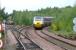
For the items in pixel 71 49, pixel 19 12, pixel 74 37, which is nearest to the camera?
pixel 71 49

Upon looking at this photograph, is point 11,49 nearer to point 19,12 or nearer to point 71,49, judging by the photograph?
point 71,49

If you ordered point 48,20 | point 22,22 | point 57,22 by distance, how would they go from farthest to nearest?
point 22,22, point 48,20, point 57,22

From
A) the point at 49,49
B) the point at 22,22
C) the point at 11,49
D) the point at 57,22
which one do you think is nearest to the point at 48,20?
the point at 57,22

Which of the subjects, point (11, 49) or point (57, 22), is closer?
point (11, 49)

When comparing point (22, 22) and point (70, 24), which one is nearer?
point (70, 24)

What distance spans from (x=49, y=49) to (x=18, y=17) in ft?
179

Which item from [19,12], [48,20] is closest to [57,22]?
[48,20]

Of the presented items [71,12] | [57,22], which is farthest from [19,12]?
[71,12]

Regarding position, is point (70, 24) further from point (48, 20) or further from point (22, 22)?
point (22, 22)

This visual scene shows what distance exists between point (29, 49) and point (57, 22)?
2559 cm

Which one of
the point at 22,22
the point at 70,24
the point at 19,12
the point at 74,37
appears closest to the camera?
the point at 74,37

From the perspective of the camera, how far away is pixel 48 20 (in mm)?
51625

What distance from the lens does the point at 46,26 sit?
5381 centimetres

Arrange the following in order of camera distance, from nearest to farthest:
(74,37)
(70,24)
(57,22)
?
1. (74,37)
2. (70,24)
3. (57,22)
